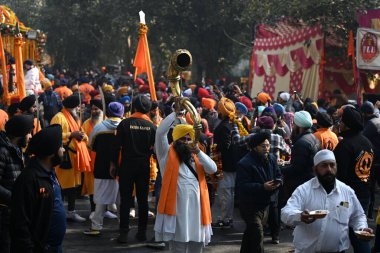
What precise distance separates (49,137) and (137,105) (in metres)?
4.12

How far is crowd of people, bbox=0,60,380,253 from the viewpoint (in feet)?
19.0

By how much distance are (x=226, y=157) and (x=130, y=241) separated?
186 cm

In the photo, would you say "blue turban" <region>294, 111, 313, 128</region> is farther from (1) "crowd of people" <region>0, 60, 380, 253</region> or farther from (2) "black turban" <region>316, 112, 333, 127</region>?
(2) "black turban" <region>316, 112, 333, 127</region>

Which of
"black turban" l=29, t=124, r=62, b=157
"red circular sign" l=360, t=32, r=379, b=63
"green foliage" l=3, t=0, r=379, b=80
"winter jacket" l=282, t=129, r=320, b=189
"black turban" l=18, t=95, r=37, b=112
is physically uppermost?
"green foliage" l=3, t=0, r=379, b=80

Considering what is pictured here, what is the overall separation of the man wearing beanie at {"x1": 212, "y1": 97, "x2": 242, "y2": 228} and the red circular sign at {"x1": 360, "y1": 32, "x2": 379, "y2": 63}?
7.50 meters

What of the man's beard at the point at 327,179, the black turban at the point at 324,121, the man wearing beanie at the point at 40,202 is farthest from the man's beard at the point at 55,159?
the black turban at the point at 324,121

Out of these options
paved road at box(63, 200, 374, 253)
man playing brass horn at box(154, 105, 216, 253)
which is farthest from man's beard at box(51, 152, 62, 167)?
paved road at box(63, 200, 374, 253)

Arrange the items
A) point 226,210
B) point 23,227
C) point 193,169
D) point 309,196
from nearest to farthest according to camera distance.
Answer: point 23,227, point 309,196, point 193,169, point 226,210

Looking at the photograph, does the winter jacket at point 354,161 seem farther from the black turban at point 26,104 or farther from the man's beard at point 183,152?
the black turban at point 26,104

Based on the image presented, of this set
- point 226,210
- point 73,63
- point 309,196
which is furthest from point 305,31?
point 73,63

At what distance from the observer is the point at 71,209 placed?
437 inches

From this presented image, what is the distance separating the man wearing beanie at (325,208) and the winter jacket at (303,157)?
3251 mm

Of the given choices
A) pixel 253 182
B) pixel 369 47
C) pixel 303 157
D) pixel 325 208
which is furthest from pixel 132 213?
pixel 369 47

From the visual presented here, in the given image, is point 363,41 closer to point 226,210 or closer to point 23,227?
point 226,210
